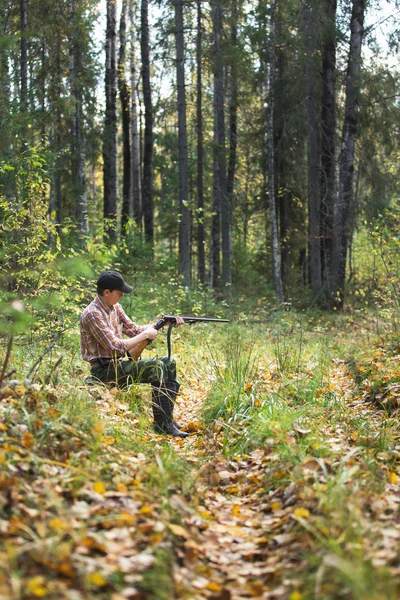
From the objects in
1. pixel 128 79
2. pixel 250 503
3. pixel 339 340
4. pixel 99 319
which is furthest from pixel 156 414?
pixel 128 79

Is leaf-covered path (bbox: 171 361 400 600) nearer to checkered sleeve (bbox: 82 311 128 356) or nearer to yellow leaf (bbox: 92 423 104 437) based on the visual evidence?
yellow leaf (bbox: 92 423 104 437)

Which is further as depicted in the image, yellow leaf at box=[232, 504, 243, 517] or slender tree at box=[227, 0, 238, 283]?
slender tree at box=[227, 0, 238, 283]

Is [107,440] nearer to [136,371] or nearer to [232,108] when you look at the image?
[136,371]

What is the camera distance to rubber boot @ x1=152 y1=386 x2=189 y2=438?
5.46m

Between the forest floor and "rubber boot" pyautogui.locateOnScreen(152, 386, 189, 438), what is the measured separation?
15cm

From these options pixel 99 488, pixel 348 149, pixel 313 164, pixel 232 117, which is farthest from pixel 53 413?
pixel 232 117

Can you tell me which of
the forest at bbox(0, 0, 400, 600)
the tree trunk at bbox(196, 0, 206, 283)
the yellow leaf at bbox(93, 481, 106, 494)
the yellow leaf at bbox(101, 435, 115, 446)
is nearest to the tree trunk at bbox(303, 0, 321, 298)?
the forest at bbox(0, 0, 400, 600)

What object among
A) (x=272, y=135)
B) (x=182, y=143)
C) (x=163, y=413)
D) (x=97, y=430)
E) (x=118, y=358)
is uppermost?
(x=272, y=135)

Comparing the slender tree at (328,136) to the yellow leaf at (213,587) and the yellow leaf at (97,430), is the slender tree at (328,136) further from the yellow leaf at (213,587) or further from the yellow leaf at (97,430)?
the yellow leaf at (213,587)

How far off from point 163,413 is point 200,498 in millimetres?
1640

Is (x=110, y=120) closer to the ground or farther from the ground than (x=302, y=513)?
farther from the ground

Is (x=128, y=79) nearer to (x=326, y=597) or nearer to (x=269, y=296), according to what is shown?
(x=269, y=296)

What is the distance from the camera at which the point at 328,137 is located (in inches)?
703

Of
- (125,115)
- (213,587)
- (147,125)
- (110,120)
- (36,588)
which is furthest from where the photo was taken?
(125,115)
